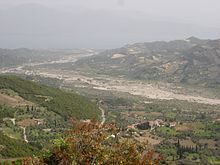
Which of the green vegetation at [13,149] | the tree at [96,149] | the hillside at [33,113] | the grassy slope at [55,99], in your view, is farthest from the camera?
the grassy slope at [55,99]

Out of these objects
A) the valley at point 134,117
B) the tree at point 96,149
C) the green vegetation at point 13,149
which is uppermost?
the tree at point 96,149

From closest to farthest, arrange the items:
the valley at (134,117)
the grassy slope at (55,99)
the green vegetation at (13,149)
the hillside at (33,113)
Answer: the green vegetation at (13,149)
the hillside at (33,113)
the valley at (134,117)
the grassy slope at (55,99)

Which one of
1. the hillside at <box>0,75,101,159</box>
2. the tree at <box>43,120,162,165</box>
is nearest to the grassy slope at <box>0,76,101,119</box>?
the hillside at <box>0,75,101,159</box>

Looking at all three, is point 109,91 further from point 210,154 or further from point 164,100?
point 210,154

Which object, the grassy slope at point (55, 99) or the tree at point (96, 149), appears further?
the grassy slope at point (55, 99)

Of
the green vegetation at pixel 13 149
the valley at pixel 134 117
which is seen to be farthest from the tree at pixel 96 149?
the valley at pixel 134 117

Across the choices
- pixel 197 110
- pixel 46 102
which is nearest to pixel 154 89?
pixel 197 110

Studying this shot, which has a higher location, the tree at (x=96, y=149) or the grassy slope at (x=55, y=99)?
the tree at (x=96, y=149)

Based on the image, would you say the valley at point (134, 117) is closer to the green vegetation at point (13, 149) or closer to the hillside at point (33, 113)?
the hillside at point (33, 113)

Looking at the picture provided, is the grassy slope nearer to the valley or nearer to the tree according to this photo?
the valley

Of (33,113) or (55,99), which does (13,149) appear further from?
(55,99)
